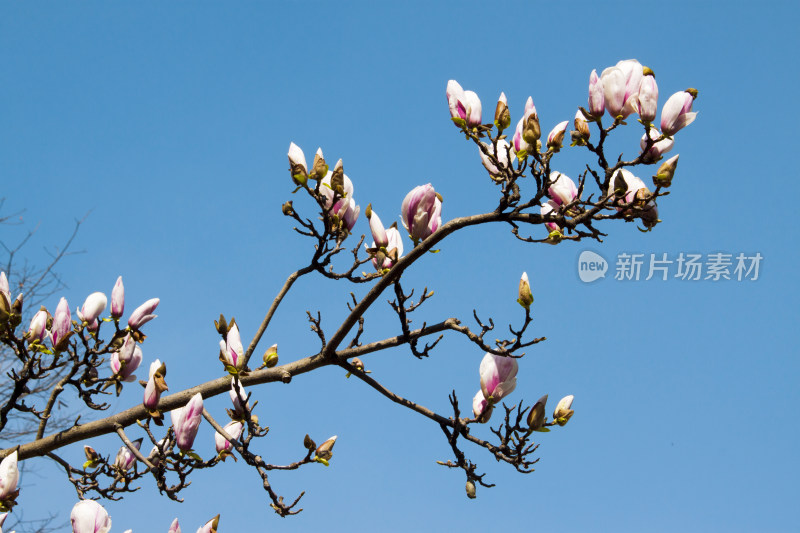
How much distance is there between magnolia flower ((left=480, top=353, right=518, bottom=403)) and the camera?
297 centimetres

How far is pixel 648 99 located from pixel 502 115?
531 mm

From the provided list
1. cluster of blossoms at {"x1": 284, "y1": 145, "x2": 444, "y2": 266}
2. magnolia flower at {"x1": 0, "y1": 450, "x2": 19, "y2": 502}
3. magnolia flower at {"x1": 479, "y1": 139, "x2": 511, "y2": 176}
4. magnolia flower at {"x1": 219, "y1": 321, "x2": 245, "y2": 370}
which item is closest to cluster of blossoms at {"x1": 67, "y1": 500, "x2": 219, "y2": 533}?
magnolia flower at {"x1": 0, "y1": 450, "x2": 19, "y2": 502}

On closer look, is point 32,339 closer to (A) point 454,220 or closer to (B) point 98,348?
(B) point 98,348

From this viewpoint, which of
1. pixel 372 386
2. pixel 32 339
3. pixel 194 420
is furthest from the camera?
pixel 32 339

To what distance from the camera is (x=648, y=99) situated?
2.71 metres

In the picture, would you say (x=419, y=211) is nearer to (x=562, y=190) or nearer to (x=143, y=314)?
(x=562, y=190)

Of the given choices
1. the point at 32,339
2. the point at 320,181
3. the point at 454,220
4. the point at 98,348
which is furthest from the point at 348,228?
the point at 32,339

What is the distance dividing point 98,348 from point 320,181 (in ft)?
4.78

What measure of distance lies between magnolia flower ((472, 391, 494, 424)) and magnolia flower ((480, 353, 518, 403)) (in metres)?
0.05

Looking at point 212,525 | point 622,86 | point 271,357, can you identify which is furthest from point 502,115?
point 212,525

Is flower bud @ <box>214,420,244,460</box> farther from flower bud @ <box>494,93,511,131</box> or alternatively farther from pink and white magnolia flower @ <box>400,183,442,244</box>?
flower bud @ <box>494,93,511,131</box>

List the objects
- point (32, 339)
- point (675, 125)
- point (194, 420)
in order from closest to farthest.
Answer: point (675, 125), point (194, 420), point (32, 339)

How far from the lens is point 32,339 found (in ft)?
11.6

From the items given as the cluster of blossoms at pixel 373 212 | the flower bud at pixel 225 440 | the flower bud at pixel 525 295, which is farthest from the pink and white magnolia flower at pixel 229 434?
the flower bud at pixel 525 295
